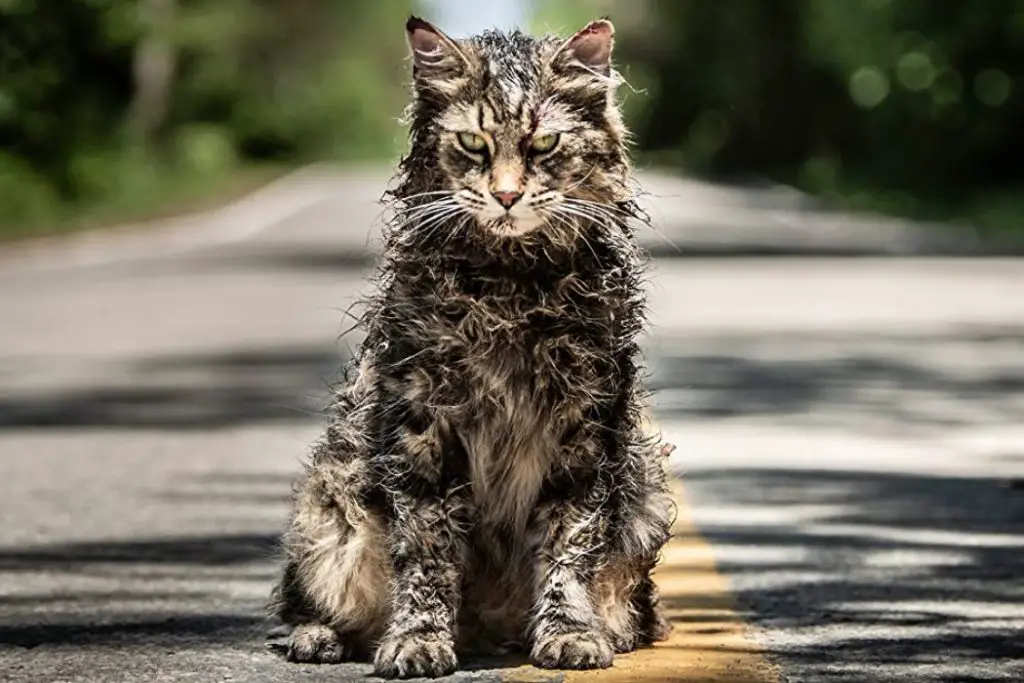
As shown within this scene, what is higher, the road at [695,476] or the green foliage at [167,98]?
the green foliage at [167,98]

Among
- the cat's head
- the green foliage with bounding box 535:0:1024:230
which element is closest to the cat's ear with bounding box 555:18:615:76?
the cat's head

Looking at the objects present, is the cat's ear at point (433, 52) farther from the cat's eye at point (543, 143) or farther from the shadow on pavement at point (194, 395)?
→ the shadow on pavement at point (194, 395)

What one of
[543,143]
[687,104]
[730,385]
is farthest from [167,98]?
[543,143]

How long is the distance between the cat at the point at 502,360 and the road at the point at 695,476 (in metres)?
0.24

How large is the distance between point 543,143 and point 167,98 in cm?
5824

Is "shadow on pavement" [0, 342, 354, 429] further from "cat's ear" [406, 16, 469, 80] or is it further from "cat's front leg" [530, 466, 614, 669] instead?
"cat's ear" [406, 16, 469, 80]

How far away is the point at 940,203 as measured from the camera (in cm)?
3997

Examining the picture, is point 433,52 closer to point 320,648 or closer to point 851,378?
point 320,648

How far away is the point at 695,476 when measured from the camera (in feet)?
34.0

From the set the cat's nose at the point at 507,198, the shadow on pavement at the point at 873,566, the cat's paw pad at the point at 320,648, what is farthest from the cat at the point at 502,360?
the shadow on pavement at the point at 873,566

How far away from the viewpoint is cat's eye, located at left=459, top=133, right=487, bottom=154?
592cm

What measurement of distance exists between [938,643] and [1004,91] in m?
35.1

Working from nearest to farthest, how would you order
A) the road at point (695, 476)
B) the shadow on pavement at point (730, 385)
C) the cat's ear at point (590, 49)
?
the cat's ear at point (590, 49) → the road at point (695, 476) → the shadow on pavement at point (730, 385)

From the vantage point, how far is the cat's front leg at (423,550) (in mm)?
5961
